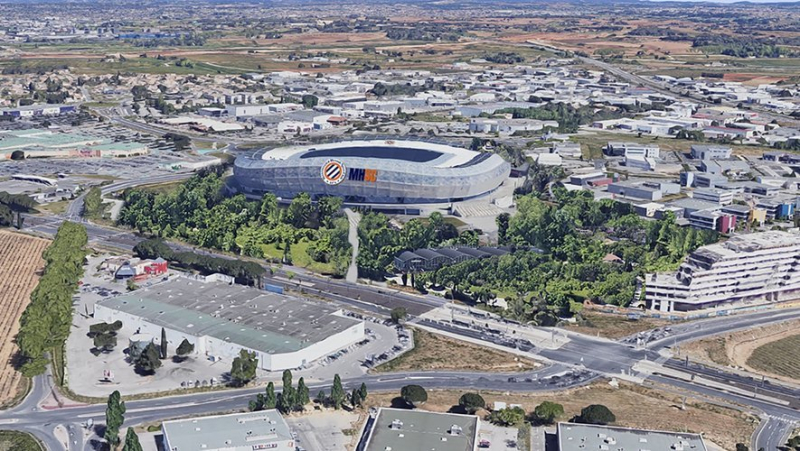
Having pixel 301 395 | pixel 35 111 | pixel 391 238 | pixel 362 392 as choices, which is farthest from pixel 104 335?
pixel 35 111

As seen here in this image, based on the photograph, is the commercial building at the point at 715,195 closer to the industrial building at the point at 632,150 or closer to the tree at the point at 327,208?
the industrial building at the point at 632,150

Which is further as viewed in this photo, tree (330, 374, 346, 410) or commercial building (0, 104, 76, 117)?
commercial building (0, 104, 76, 117)

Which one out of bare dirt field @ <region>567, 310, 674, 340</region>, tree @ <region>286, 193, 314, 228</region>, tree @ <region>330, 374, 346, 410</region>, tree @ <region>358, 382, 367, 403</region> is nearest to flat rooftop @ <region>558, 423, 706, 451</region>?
tree @ <region>358, 382, 367, 403</region>

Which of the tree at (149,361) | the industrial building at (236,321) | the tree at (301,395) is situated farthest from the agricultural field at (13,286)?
the tree at (301,395)

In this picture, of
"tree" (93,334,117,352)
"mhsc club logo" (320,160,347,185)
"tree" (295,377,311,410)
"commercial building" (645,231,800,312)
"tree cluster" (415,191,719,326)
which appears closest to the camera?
"tree" (295,377,311,410)

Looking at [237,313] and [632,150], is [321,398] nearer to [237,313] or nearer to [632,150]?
[237,313]

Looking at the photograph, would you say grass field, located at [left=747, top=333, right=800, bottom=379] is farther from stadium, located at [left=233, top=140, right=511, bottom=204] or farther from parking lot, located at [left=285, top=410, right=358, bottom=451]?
stadium, located at [left=233, top=140, right=511, bottom=204]

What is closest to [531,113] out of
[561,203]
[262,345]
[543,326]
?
[561,203]
